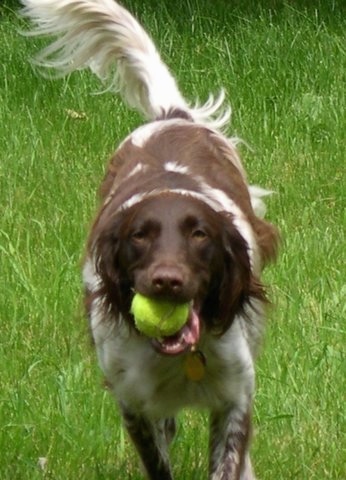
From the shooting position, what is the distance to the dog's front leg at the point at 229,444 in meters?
5.07

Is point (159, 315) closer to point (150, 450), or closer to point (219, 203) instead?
point (219, 203)

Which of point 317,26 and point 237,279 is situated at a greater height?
point 237,279

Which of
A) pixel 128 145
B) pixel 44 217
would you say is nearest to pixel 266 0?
pixel 44 217

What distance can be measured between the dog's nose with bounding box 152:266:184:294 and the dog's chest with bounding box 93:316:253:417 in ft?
2.13

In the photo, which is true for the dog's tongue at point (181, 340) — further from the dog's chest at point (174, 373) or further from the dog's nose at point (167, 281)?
the dog's chest at point (174, 373)

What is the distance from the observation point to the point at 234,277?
4.73m

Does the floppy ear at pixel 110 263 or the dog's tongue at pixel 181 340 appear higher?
the floppy ear at pixel 110 263

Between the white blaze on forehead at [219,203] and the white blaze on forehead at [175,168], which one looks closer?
the white blaze on forehead at [219,203]

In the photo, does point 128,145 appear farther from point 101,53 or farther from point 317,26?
point 317,26

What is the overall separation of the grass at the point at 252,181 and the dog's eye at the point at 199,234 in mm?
1073

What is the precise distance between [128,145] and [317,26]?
6555 mm

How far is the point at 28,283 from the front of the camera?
22.7 ft

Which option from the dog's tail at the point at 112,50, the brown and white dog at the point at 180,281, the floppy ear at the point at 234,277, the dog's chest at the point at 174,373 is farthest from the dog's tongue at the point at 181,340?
the dog's tail at the point at 112,50

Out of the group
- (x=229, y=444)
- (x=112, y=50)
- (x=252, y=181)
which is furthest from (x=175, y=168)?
(x=252, y=181)
